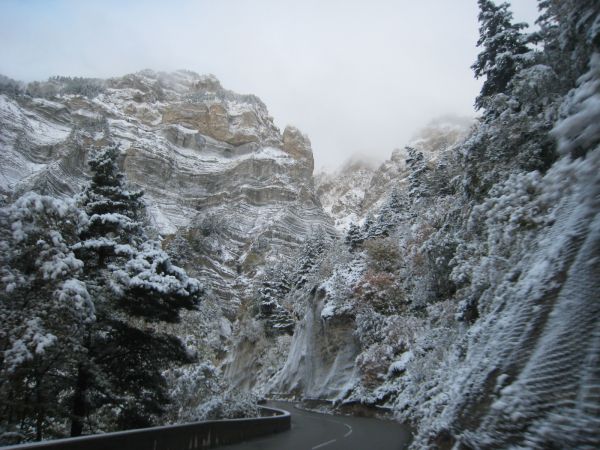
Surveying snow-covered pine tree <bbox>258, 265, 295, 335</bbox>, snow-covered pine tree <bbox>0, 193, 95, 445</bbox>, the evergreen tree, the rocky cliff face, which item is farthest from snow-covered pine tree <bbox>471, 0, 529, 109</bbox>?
the rocky cliff face

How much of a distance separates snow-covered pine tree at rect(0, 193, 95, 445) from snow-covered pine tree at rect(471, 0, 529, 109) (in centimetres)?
1785

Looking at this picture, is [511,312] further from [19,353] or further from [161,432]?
[19,353]

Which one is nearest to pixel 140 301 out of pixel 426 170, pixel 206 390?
pixel 206 390

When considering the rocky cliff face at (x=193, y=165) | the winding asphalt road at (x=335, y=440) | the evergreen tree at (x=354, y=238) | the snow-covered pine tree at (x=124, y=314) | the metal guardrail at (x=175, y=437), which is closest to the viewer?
the metal guardrail at (x=175, y=437)

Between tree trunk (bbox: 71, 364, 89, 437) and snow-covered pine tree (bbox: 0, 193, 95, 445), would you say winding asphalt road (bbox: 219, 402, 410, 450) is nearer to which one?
tree trunk (bbox: 71, 364, 89, 437)

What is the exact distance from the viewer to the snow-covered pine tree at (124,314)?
12.2 meters

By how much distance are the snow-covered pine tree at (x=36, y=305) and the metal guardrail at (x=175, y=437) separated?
264cm

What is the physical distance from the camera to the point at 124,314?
520 inches

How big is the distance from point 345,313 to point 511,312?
2720 cm

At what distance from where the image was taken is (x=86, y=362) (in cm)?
1090

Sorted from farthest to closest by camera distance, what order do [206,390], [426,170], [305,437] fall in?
1. [426,170]
2. [206,390]
3. [305,437]

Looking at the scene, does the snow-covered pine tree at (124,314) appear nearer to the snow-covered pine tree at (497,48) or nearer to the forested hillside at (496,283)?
the forested hillside at (496,283)

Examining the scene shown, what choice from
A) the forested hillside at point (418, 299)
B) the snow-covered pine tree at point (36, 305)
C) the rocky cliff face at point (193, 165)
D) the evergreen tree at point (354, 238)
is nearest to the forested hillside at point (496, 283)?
the forested hillside at point (418, 299)

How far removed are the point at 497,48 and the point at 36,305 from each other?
21345 mm
